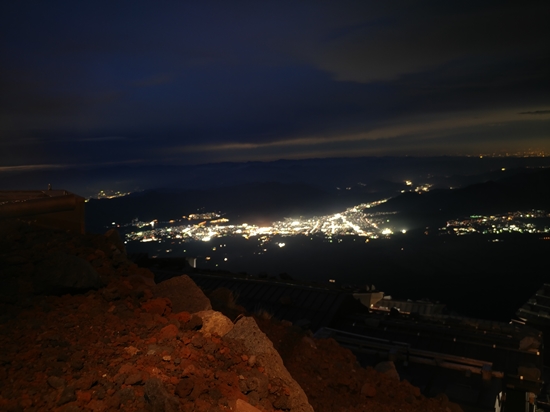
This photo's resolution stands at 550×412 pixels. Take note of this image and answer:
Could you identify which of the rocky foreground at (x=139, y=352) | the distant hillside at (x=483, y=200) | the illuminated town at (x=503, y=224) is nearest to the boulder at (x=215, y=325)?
the rocky foreground at (x=139, y=352)

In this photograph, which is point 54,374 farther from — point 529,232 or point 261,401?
point 529,232

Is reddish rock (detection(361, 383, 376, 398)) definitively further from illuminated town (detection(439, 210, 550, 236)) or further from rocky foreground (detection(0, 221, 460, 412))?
illuminated town (detection(439, 210, 550, 236))

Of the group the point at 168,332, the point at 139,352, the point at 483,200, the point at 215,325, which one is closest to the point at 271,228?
→ the point at 483,200

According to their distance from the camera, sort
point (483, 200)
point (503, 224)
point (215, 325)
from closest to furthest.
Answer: point (215, 325) → point (503, 224) → point (483, 200)

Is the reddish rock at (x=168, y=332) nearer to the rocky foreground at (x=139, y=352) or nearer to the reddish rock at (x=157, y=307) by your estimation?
the rocky foreground at (x=139, y=352)

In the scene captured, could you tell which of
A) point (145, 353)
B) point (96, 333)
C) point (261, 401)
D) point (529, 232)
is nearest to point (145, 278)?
point (96, 333)

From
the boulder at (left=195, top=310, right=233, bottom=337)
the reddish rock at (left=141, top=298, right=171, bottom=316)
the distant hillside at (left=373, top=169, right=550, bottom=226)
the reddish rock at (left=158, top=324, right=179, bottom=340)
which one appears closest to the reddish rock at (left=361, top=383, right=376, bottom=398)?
the boulder at (left=195, top=310, right=233, bottom=337)

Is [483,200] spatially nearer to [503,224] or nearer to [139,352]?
[503,224]
